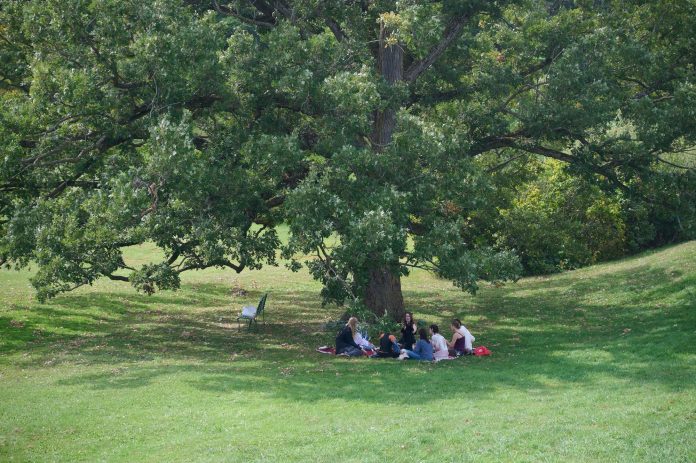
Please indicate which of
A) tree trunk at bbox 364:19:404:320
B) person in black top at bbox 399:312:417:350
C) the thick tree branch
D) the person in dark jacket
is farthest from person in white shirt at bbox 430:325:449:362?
the thick tree branch

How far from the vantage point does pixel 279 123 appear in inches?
842

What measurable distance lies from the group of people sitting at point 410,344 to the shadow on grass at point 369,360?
64cm

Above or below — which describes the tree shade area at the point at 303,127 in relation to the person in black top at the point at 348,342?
above

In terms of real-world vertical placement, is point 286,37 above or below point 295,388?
above

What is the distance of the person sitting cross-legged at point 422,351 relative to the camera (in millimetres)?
19359

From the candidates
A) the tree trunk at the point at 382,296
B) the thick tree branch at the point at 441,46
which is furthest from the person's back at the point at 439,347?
the thick tree branch at the point at 441,46

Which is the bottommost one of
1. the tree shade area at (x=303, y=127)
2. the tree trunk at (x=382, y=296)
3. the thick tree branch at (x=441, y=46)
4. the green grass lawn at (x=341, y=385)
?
the green grass lawn at (x=341, y=385)

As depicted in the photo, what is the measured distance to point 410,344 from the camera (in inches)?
788

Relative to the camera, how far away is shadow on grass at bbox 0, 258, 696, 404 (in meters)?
16.5

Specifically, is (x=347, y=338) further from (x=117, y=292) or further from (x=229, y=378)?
(x=117, y=292)

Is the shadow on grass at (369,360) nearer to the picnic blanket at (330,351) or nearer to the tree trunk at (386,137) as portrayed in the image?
the picnic blanket at (330,351)

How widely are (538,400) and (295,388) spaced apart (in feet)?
14.3

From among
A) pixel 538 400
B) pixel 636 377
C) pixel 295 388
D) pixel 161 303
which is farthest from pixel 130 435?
pixel 161 303

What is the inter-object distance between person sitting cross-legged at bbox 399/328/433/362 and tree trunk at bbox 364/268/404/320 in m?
4.24
